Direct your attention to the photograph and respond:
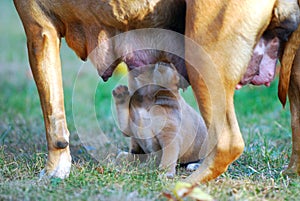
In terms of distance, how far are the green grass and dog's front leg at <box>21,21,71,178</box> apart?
0.14m

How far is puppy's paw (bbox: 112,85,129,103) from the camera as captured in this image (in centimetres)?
466

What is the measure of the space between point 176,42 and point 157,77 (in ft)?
1.16

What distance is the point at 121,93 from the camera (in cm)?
468

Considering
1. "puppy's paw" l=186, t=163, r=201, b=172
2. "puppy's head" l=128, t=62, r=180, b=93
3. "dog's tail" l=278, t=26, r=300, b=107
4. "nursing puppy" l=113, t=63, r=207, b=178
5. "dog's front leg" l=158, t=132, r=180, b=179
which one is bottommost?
"puppy's paw" l=186, t=163, r=201, b=172

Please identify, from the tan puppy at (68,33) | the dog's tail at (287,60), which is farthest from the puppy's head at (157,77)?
the dog's tail at (287,60)

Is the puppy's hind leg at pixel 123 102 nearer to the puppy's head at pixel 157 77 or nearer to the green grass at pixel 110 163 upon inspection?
the puppy's head at pixel 157 77

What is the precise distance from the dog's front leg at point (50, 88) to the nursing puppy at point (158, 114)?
60 cm

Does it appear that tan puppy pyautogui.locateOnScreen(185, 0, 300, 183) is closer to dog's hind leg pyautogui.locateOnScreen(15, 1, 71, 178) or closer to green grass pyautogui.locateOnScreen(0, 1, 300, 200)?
green grass pyautogui.locateOnScreen(0, 1, 300, 200)

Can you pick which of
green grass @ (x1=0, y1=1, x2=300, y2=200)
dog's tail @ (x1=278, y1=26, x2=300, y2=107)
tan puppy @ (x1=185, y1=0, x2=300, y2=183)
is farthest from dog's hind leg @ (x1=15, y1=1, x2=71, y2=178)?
dog's tail @ (x1=278, y1=26, x2=300, y2=107)

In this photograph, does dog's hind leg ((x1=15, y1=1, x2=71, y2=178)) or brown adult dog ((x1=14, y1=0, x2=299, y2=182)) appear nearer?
brown adult dog ((x1=14, y1=0, x2=299, y2=182))

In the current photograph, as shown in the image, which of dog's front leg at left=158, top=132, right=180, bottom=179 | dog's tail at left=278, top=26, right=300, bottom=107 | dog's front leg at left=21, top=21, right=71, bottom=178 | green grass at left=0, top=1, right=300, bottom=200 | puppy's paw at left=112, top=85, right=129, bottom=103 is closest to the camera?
green grass at left=0, top=1, right=300, bottom=200

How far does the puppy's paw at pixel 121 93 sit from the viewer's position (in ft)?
15.3

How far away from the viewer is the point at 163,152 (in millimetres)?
4473

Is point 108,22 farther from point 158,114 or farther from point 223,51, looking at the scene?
point 223,51
